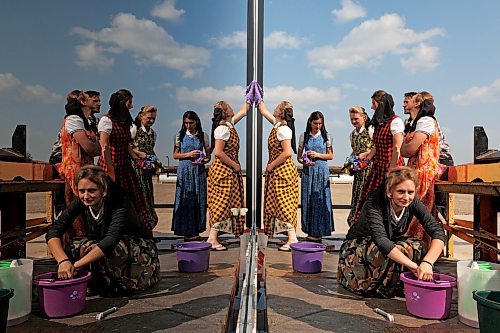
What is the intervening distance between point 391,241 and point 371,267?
18 centimetres

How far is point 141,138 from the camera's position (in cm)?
93

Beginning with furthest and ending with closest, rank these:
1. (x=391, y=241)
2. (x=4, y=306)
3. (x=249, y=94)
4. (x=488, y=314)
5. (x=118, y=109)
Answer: (x=249, y=94) < (x=391, y=241) < (x=488, y=314) < (x=118, y=109) < (x=4, y=306)

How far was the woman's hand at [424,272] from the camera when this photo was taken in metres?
1.83

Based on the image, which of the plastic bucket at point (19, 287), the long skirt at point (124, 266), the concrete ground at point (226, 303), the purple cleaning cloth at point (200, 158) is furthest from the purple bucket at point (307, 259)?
the plastic bucket at point (19, 287)

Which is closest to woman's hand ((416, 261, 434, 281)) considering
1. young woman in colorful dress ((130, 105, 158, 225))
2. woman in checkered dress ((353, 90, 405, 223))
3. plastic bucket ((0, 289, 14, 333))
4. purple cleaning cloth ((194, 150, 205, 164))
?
woman in checkered dress ((353, 90, 405, 223))

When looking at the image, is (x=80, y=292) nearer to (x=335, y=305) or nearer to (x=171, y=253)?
(x=171, y=253)

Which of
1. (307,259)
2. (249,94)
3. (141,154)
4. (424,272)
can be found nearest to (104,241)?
(141,154)

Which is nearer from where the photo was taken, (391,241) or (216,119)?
(391,241)

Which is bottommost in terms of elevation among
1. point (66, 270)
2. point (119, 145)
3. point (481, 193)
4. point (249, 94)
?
point (66, 270)

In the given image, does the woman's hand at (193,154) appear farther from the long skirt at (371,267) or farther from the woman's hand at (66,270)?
the long skirt at (371,267)

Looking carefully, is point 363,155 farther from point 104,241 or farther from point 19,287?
point 19,287

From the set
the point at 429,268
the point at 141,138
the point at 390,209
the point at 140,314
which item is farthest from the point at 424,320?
the point at 141,138

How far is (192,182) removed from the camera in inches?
67.0

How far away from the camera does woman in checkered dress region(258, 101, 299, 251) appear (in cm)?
321
